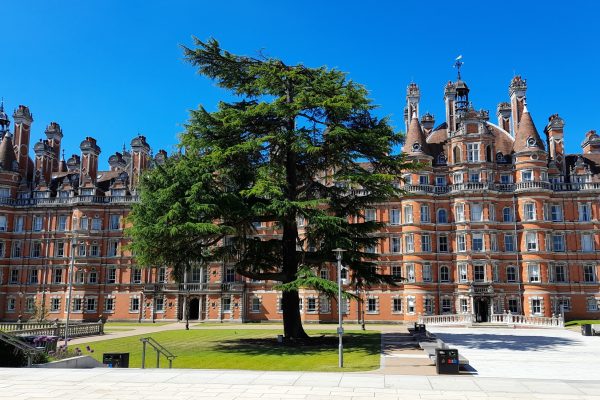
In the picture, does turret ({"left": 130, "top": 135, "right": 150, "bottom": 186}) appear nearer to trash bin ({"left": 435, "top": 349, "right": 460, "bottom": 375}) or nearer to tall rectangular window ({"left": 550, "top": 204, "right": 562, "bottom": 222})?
tall rectangular window ({"left": 550, "top": 204, "right": 562, "bottom": 222})

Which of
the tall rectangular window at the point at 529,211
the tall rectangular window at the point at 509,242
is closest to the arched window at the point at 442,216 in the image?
the tall rectangular window at the point at 509,242

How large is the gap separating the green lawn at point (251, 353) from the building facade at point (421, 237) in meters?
16.8

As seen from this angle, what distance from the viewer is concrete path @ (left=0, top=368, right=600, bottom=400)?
48.2 feet

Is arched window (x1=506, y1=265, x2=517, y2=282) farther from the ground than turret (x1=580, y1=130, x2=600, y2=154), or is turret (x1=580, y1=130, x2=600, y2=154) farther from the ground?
turret (x1=580, y1=130, x2=600, y2=154)

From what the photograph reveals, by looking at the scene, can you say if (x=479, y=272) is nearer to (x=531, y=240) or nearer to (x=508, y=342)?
(x=531, y=240)

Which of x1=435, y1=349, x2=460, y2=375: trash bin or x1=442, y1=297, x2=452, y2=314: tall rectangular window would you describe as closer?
x1=435, y1=349, x2=460, y2=375: trash bin

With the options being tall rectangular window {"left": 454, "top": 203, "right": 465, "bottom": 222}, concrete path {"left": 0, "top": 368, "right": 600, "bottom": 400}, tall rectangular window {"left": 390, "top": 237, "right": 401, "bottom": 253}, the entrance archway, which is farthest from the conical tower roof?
the entrance archway

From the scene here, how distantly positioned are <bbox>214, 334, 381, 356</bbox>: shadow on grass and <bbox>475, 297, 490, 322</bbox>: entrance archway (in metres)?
22.9

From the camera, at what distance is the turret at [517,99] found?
5881cm

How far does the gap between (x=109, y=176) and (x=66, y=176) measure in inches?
204

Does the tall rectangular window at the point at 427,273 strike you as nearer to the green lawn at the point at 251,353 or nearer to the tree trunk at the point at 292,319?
the green lawn at the point at 251,353

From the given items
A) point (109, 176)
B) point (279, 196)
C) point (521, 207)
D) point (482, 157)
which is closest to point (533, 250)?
point (521, 207)

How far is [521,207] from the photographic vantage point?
5528 centimetres

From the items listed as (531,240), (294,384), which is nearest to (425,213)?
(531,240)
